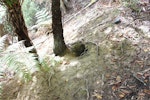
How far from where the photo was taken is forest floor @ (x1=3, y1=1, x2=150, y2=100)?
228 cm

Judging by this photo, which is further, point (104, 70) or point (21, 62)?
point (104, 70)

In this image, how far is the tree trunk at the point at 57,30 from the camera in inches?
102

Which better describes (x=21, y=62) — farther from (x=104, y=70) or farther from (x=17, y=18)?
(x=104, y=70)

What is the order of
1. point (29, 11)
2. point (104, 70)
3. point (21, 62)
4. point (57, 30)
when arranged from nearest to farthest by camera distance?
1. point (21, 62)
2. point (104, 70)
3. point (57, 30)
4. point (29, 11)

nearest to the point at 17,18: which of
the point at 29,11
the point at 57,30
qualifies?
the point at 57,30

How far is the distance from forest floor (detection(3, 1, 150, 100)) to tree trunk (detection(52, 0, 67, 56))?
16 centimetres

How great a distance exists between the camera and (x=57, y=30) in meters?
2.76

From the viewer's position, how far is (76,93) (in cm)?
232

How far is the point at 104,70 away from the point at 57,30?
0.75 metres

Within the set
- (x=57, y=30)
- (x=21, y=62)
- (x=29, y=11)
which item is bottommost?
(x=21, y=62)

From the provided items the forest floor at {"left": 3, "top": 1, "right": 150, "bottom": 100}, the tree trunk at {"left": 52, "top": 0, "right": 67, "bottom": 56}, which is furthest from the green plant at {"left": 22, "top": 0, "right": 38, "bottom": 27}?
the tree trunk at {"left": 52, "top": 0, "right": 67, "bottom": 56}

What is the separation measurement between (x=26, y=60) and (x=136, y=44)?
1.38 meters

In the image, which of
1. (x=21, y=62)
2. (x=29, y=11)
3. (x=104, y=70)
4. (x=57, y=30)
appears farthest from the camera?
(x=29, y=11)

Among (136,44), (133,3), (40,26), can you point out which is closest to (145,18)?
(133,3)
